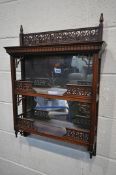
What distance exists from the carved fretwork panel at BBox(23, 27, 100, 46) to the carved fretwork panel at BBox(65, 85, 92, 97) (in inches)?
8.9

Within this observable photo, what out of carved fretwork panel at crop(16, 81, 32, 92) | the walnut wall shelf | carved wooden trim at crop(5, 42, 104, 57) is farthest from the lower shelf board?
carved wooden trim at crop(5, 42, 104, 57)

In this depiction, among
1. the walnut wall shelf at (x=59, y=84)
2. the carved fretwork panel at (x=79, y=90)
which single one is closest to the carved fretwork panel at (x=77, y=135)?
the walnut wall shelf at (x=59, y=84)

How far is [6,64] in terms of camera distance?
1059 mm

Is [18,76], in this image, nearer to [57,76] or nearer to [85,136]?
[57,76]

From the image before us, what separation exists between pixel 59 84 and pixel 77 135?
10.8 inches

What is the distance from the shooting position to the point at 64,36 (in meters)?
0.84

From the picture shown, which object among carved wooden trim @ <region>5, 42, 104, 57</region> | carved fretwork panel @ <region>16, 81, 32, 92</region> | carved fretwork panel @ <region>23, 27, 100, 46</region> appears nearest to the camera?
carved wooden trim @ <region>5, 42, 104, 57</region>

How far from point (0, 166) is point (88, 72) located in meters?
0.98

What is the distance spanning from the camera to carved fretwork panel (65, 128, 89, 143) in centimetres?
78

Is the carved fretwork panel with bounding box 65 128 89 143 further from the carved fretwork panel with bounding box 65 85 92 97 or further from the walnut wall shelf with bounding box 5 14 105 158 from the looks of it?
the carved fretwork panel with bounding box 65 85 92 97

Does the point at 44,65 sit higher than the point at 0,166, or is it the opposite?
the point at 44,65

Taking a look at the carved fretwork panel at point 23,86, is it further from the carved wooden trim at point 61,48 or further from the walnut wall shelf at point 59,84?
the carved wooden trim at point 61,48

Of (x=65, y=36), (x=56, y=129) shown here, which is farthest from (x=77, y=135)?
(x=65, y=36)

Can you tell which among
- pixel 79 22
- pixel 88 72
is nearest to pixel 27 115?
pixel 88 72
